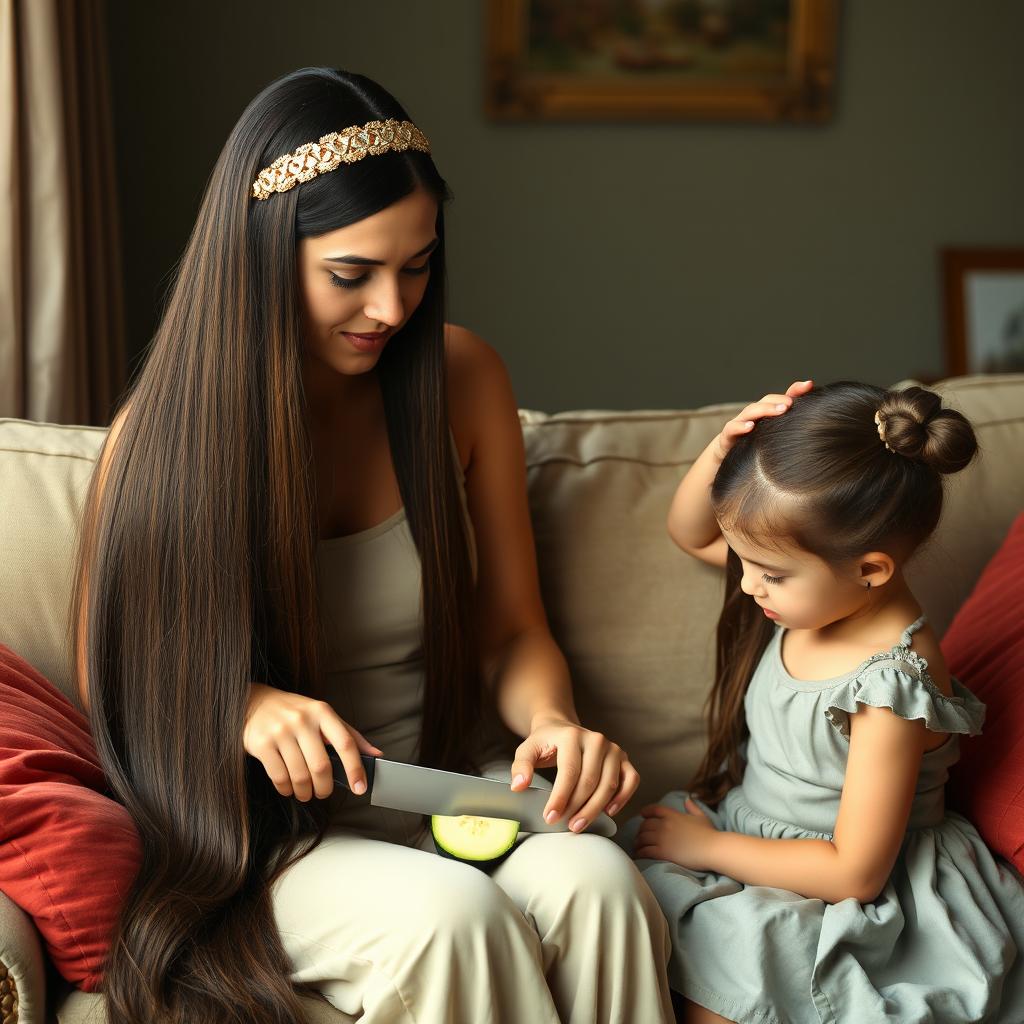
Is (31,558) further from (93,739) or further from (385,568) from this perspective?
(385,568)

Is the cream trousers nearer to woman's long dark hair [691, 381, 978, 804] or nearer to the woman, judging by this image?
the woman

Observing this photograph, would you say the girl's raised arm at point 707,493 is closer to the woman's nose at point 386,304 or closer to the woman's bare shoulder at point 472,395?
the woman's bare shoulder at point 472,395

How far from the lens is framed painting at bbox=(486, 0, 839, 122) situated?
3.37 meters

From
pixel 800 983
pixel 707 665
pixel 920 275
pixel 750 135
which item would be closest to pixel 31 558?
pixel 707 665

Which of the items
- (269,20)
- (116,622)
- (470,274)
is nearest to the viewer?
(116,622)

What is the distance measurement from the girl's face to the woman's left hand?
Answer: 0.23 m

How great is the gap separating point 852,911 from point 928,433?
1.62ft

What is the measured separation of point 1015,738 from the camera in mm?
1398

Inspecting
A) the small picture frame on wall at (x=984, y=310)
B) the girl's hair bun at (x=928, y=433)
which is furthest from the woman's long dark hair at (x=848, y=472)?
the small picture frame on wall at (x=984, y=310)

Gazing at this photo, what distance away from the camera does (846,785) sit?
1.27 metres

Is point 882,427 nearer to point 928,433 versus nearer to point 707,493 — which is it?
point 928,433

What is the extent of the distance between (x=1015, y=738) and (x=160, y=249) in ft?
8.51

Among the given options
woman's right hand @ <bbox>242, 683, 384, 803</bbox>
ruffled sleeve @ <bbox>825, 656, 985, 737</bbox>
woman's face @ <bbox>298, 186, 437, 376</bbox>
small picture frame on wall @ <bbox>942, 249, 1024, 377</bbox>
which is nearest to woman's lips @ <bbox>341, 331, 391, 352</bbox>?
woman's face @ <bbox>298, 186, 437, 376</bbox>

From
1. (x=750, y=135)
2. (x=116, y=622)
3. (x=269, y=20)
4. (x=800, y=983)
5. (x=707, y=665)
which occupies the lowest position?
(x=800, y=983)
